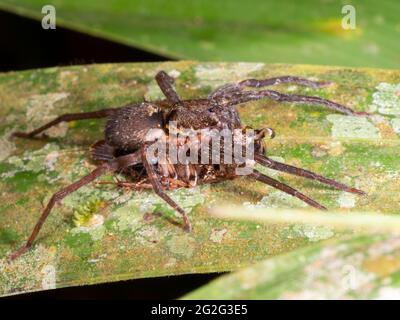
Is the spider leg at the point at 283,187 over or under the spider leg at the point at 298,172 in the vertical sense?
under

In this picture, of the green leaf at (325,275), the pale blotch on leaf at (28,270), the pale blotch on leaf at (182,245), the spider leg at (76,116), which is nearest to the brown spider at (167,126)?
the spider leg at (76,116)

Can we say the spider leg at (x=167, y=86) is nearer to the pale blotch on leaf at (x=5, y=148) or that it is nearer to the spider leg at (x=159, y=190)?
the spider leg at (x=159, y=190)

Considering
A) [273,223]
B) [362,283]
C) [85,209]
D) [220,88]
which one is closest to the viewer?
[362,283]

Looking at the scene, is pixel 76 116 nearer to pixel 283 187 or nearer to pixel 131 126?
pixel 131 126

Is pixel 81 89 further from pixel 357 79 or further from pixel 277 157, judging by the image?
pixel 357 79

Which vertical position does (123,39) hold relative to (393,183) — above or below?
above

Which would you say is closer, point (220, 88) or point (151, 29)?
point (220, 88)

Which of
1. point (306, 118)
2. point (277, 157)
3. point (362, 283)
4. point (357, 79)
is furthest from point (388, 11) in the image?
point (362, 283)
